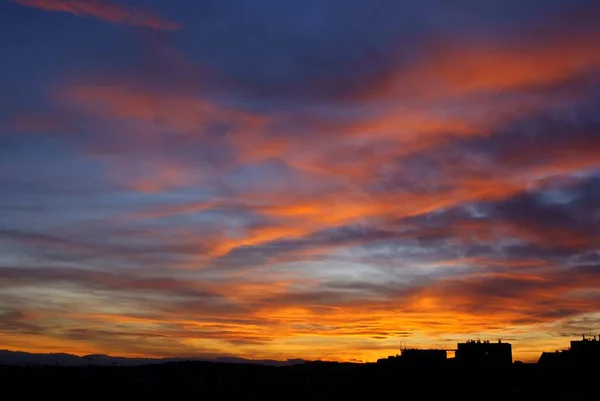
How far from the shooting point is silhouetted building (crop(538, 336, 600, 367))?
133 m

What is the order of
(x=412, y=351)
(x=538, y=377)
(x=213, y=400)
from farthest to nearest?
(x=412, y=351), (x=213, y=400), (x=538, y=377)

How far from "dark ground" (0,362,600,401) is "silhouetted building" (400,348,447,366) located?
9392 mm

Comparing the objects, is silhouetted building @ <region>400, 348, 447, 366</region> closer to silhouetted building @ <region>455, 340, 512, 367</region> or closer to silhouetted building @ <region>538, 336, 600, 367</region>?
silhouetted building @ <region>455, 340, 512, 367</region>

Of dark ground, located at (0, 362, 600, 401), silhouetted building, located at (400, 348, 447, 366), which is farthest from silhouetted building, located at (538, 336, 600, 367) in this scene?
silhouetted building, located at (400, 348, 447, 366)

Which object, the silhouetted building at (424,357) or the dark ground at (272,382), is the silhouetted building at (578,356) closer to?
the dark ground at (272,382)

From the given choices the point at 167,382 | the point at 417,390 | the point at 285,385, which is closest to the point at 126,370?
the point at 167,382

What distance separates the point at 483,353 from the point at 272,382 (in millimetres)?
49165

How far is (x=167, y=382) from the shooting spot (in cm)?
14438

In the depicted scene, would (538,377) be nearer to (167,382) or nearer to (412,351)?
(412,351)

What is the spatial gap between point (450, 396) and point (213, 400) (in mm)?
44618

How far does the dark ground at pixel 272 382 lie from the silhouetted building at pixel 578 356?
13.4ft

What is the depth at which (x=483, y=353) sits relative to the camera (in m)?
164

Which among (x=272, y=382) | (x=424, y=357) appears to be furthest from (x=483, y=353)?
(x=272, y=382)

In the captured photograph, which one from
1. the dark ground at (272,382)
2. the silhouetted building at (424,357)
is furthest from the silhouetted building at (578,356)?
the silhouetted building at (424,357)
